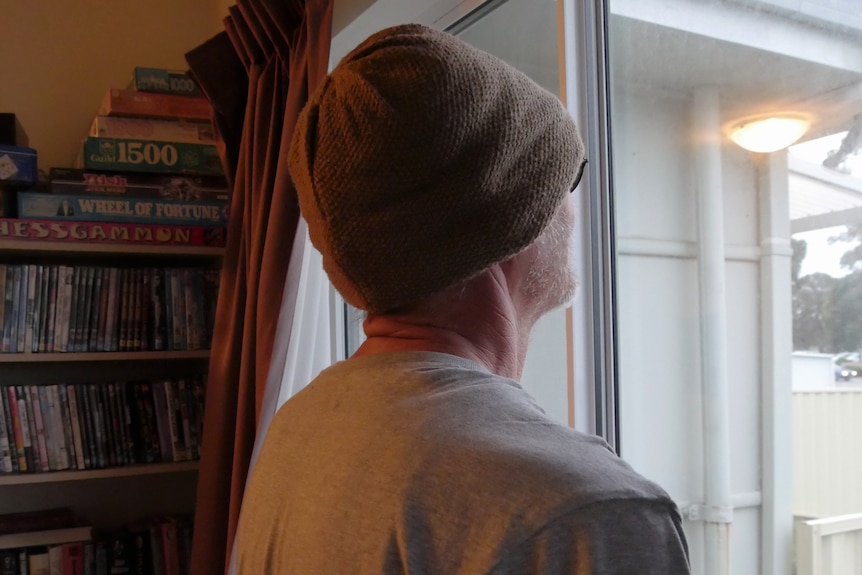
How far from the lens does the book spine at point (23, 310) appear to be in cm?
201

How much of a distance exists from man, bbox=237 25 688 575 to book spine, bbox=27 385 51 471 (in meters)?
1.44

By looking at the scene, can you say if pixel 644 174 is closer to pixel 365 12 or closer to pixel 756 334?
pixel 756 334

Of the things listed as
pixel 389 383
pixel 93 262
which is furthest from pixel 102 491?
pixel 389 383

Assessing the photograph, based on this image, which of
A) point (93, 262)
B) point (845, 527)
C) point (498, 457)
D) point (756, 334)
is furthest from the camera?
point (93, 262)

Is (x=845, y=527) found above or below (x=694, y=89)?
below

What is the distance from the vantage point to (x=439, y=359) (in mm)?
668

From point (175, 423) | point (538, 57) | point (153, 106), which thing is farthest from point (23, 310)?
point (538, 57)

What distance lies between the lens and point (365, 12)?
1618mm

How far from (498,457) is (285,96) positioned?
129cm

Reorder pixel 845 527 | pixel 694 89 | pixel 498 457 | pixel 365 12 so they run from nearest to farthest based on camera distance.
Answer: pixel 498 457
pixel 845 527
pixel 694 89
pixel 365 12

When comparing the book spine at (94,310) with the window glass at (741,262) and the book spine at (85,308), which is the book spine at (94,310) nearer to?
the book spine at (85,308)

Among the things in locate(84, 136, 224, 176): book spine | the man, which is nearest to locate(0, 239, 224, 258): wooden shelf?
locate(84, 136, 224, 176): book spine

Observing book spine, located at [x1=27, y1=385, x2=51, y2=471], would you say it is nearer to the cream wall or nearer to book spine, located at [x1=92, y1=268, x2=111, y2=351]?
book spine, located at [x1=92, y1=268, x2=111, y2=351]

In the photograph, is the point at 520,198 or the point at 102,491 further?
the point at 102,491
